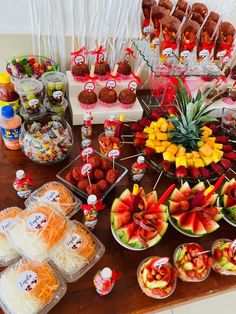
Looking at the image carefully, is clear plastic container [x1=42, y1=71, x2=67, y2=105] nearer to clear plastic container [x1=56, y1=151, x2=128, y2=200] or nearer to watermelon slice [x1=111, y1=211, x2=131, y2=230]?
clear plastic container [x1=56, y1=151, x2=128, y2=200]

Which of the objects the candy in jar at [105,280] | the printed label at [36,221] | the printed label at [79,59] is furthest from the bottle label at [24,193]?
the printed label at [79,59]

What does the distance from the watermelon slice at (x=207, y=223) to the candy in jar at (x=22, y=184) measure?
2.36 ft

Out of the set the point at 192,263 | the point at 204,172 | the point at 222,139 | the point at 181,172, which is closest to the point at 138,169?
the point at 181,172

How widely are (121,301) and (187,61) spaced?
1177mm

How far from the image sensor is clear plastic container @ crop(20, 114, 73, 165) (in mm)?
1292

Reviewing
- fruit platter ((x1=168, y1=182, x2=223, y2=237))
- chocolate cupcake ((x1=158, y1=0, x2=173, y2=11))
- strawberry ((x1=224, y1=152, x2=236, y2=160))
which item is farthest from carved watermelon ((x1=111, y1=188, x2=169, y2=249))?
chocolate cupcake ((x1=158, y1=0, x2=173, y2=11))

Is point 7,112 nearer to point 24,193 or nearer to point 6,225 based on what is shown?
point 24,193

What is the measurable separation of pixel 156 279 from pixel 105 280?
19cm

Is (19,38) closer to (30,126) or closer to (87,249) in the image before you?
(30,126)

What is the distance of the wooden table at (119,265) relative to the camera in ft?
3.34

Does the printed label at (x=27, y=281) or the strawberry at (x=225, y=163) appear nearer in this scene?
the printed label at (x=27, y=281)

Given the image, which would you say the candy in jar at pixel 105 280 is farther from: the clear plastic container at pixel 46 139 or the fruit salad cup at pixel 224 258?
the clear plastic container at pixel 46 139

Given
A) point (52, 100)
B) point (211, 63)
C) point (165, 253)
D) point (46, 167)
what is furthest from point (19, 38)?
point (165, 253)

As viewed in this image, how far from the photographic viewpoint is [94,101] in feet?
5.10
